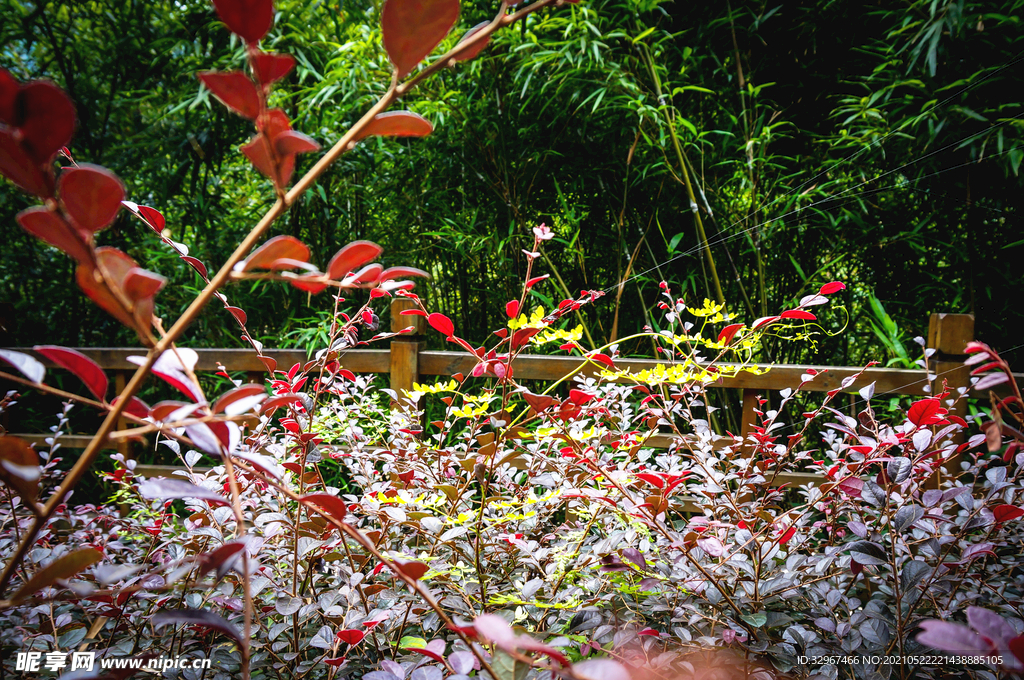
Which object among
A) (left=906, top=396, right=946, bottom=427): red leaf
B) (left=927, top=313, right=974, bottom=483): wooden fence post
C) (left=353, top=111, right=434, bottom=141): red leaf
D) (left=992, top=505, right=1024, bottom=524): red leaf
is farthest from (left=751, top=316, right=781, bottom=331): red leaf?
(left=927, top=313, right=974, bottom=483): wooden fence post

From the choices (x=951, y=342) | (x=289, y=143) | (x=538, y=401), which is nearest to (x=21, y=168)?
(x=289, y=143)

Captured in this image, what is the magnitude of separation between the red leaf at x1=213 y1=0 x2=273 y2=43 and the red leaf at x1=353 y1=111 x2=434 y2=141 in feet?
0.26

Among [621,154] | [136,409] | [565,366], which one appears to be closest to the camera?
[136,409]

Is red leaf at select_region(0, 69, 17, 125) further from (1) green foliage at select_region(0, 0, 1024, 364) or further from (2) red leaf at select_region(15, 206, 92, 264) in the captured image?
(1) green foliage at select_region(0, 0, 1024, 364)

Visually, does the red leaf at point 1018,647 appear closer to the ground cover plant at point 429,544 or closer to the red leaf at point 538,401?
the ground cover plant at point 429,544

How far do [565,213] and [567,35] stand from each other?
65 centimetres

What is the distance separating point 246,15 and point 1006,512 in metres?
0.95

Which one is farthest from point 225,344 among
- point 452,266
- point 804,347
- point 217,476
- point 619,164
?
point 804,347

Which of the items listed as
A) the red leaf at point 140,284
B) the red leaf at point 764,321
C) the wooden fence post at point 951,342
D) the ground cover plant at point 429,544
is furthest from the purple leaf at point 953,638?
the wooden fence post at point 951,342

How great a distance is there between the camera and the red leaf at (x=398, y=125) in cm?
34

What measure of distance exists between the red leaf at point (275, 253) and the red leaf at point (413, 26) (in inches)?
5.3

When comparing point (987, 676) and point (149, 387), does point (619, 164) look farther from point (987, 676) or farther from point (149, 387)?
point (149, 387)

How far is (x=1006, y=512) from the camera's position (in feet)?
2.06

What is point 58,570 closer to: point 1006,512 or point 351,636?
point 351,636
